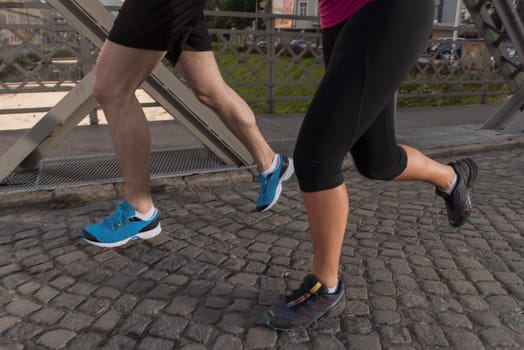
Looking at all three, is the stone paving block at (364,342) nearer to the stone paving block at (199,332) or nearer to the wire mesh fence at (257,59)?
the stone paving block at (199,332)

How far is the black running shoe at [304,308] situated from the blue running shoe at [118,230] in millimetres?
1079

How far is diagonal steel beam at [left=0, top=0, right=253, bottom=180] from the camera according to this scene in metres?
3.43

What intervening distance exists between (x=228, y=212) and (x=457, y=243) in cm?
150

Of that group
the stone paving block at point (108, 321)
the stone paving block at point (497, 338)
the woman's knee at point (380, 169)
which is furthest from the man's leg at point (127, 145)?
the stone paving block at point (497, 338)

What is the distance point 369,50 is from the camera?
69.3 inches

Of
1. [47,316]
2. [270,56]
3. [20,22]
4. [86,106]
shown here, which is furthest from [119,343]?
[270,56]

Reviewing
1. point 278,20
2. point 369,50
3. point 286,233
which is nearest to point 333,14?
point 369,50

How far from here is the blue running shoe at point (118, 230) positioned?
2.73m

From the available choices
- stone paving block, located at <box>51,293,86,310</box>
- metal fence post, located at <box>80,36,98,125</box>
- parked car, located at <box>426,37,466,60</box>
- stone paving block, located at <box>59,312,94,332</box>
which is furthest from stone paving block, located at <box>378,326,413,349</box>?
parked car, located at <box>426,37,466,60</box>

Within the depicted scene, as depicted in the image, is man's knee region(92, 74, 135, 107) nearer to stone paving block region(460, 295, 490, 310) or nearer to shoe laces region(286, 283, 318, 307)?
shoe laces region(286, 283, 318, 307)

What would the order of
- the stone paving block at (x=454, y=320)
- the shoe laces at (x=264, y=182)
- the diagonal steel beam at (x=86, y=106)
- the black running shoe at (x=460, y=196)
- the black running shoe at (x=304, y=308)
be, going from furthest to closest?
1. the diagonal steel beam at (x=86, y=106)
2. the shoe laces at (x=264, y=182)
3. the black running shoe at (x=460, y=196)
4. the stone paving block at (x=454, y=320)
5. the black running shoe at (x=304, y=308)

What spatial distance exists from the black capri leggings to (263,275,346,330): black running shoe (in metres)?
0.42

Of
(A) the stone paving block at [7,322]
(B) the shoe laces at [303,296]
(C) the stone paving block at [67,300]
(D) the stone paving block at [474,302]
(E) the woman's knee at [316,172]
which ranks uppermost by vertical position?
(E) the woman's knee at [316,172]

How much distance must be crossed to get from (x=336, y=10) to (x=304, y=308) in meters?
1.17
